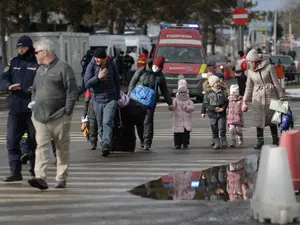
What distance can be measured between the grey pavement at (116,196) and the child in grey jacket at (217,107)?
1.14 feet

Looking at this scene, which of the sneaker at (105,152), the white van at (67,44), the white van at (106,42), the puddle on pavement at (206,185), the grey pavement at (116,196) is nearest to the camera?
the grey pavement at (116,196)

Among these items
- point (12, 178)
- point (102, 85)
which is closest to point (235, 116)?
point (102, 85)

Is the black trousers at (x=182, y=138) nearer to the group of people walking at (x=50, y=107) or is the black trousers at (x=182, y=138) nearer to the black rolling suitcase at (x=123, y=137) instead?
the black rolling suitcase at (x=123, y=137)

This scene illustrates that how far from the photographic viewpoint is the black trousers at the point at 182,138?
52.4 ft

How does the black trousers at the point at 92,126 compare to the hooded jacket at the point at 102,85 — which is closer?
the hooded jacket at the point at 102,85

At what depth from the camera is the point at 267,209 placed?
28.2 ft

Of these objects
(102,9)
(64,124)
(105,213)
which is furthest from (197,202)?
(102,9)

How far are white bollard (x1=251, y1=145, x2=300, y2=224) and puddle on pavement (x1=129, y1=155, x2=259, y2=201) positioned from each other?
4.55 feet

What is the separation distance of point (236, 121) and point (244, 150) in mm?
1017

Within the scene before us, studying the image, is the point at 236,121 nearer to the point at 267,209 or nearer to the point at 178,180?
the point at 178,180

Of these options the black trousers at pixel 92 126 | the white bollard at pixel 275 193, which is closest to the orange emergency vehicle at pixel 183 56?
the black trousers at pixel 92 126

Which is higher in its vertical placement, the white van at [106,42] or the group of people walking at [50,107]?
the group of people walking at [50,107]

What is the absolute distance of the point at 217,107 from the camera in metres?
16.1

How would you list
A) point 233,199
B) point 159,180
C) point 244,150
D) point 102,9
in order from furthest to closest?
A: point 102,9 < point 244,150 < point 159,180 < point 233,199
